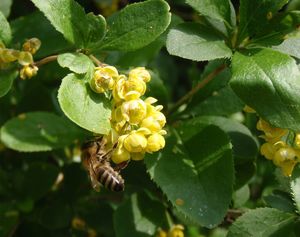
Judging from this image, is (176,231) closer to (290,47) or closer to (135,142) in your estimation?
(135,142)

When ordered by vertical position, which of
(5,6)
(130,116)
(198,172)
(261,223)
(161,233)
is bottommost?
(161,233)

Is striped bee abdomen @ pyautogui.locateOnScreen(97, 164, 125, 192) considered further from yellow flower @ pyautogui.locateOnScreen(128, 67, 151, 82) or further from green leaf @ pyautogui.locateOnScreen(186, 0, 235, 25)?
green leaf @ pyautogui.locateOnScreen(186, 0, 235, 25)

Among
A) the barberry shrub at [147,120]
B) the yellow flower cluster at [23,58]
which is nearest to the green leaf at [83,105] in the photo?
the barberry shrub at [147,120]

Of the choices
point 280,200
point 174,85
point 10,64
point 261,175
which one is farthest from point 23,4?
point 280,200

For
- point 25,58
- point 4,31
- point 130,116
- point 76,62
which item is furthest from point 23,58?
point 130,116

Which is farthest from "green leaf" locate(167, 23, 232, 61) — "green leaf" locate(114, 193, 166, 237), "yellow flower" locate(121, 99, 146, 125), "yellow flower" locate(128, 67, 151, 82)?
"green leaf" locate(114, 193, 166, 237)

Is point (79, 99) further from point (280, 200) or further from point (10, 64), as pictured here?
point (280, 200)
